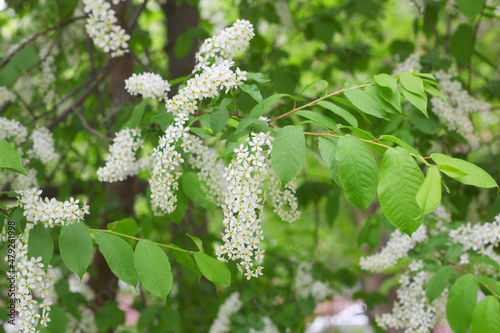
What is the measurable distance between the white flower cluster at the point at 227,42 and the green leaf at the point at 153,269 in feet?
2.55

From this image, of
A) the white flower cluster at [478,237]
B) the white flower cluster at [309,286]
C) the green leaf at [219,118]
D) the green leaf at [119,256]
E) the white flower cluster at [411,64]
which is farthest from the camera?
the white flower cluster at [309,286]

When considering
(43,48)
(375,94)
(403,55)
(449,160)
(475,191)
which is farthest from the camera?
(43,48)

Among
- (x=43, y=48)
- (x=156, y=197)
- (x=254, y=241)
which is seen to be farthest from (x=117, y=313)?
(x=43, y=48)

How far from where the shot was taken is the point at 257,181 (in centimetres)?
162

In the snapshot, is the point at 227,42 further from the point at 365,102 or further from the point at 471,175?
the point at 471,175

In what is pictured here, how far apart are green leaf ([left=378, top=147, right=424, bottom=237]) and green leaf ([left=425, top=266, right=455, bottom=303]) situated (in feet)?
2.95

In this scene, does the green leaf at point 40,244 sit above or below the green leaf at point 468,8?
below

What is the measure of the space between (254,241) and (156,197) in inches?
19.7

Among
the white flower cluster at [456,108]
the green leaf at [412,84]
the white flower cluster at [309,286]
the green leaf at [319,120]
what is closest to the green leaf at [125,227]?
the green leaf at [319,120]

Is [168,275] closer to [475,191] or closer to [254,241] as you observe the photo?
[254,241]

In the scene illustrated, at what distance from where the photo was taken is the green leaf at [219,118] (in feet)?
5.66

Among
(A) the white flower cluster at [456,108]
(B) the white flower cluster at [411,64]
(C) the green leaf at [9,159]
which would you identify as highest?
(C) the green leaf at [9,159]

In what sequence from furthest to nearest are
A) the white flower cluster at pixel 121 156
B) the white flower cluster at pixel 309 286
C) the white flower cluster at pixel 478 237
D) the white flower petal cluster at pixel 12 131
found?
the white flower cluster at pixel 309 286 → the white flower petal cluster at pixel 12 131 → the white flower cluster at pixel 478 237 → the white flower cluster at pixel 121 156

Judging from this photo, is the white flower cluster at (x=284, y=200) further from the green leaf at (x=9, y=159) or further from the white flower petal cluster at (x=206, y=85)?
the green leaf at (x=9, y=159)
